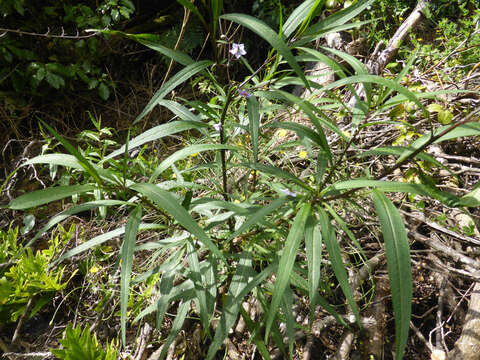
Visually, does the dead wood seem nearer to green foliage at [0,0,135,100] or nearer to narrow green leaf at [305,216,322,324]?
narrow green leaf at [305,216,322,324]

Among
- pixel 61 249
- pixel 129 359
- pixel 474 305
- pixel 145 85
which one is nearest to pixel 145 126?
pixel 145 85

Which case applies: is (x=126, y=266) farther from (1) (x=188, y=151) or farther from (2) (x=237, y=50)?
(2) (x=237, y=50)

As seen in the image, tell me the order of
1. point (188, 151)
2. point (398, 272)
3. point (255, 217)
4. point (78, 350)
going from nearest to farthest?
point (398, 272), point (255, 217), point (188, 151), point (78, 350)

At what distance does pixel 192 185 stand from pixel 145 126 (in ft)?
4.86

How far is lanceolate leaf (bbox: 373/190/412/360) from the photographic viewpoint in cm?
46

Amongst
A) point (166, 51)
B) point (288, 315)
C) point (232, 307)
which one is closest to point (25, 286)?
point (232, 307)

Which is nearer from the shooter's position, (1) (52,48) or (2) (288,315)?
(2) (288,315)

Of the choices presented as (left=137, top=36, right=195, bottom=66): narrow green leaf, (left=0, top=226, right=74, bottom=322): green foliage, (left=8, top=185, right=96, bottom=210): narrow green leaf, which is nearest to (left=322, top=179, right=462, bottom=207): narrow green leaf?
(left=137, top=36, right=195, bottom=66): narrow green leaf

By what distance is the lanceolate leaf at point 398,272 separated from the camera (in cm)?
46

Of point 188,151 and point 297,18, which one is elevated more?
point 297,18

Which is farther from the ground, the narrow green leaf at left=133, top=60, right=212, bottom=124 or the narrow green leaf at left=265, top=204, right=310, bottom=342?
the narrow green leaf at left=133, top=60, right=212, bottom=124

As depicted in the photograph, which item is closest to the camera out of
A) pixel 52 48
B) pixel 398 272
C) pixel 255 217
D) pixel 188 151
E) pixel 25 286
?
pixel 398 272

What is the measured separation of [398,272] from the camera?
1.59 feet

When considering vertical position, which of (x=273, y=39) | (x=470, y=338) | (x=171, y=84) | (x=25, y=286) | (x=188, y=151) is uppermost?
(x=273, y=39)
